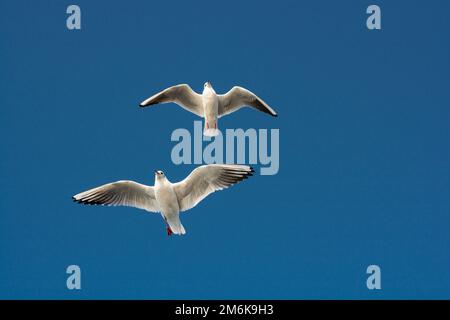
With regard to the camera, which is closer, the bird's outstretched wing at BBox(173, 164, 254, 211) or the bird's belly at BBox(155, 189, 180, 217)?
the bird's outstretched wing at BBox(173, 164, 254, 211)

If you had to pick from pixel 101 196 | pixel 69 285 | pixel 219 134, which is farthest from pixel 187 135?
pixel 69 285

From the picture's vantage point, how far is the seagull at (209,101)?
361 inches

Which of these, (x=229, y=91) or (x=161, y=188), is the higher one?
(x=229, y=91)

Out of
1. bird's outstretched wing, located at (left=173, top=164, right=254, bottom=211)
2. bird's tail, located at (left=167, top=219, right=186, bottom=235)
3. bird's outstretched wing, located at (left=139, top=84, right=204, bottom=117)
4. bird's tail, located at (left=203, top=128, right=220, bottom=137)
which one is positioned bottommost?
bird's tail, located at (left=167, top=219, right=186, bottom=235)

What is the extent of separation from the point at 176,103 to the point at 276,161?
49.3 inches

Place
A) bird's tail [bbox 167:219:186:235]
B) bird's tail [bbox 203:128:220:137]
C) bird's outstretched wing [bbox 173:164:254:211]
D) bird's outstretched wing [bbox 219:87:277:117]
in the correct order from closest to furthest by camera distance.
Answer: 1. bird's outstretched wing [bbox 173:164:254:211]
2. bird's tail [bbox 167:219:186:235]
3. bird's tail [bbox 203:128:220:137]
4. bird's outstretched wing [bbox 219:87:277:117]

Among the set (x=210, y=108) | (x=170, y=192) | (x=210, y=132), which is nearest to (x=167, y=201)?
(x=170, y=192)

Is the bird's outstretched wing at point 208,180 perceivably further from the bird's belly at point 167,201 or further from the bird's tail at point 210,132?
the bird's tail at point 210,132

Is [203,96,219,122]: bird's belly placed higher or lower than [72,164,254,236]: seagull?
higher

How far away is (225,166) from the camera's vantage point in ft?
26.7

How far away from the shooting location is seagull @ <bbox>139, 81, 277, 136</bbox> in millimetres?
9164

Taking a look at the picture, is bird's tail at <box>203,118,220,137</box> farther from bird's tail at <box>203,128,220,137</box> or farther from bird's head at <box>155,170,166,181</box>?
bird's head at <box>155,170,166,181</box>

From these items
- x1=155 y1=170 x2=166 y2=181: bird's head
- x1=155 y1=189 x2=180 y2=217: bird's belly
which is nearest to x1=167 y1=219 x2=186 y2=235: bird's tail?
x1=155 y1=189 x2=180 y2=217: bird's belly
